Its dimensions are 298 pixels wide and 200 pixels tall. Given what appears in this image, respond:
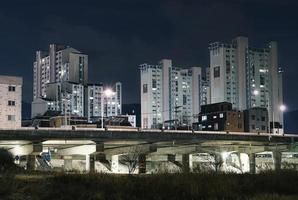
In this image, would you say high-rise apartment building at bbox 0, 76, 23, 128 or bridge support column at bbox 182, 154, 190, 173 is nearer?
bridge support column at bbox 182, 154, 190, 173

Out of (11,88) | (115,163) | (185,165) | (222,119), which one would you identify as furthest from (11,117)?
(222,119)

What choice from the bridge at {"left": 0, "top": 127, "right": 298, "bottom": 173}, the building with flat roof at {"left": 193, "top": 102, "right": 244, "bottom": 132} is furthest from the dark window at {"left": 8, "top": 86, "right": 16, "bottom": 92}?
the building with flat roof at {"left": 193, "top": 102, "right": 244, "bottom": 132}

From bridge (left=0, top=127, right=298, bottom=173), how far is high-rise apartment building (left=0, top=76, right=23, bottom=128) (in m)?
6.66

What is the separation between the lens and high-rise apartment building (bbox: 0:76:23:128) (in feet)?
331

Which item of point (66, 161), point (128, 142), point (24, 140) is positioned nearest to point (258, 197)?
point (24, 140)

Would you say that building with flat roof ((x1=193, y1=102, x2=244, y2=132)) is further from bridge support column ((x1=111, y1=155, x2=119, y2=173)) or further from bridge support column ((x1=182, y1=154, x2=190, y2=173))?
bridge support column ((x1=111, y1=155, x2=119, y2=173))

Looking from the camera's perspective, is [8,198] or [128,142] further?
[128,142]

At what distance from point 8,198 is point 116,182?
6484mm

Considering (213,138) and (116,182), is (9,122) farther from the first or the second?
(116,182)

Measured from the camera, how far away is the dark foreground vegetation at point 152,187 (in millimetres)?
Answer: 24969

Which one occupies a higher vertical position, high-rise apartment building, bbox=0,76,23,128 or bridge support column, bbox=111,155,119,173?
high-rise apartment building, bbox=0,76,23,128

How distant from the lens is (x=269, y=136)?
114 m

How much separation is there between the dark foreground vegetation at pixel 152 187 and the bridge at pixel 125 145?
1750 inches

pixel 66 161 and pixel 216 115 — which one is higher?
pixel 216 115
